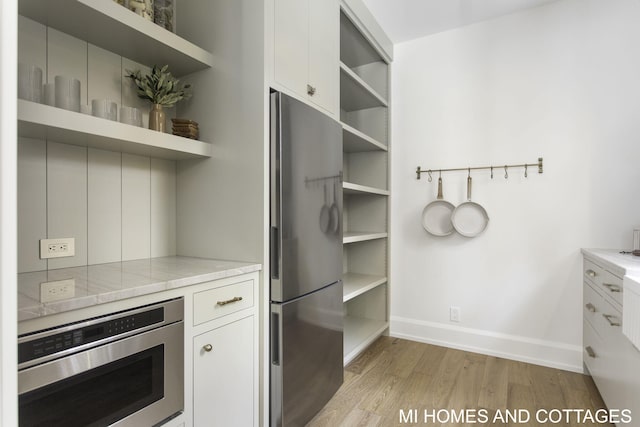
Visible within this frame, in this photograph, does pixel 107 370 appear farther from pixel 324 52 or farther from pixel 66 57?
pixel 324 52

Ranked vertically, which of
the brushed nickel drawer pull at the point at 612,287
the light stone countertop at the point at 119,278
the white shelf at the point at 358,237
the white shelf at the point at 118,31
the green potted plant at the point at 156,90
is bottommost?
the brushed nickel drawer pull at the point at 612,287

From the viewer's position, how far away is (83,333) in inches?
34.7

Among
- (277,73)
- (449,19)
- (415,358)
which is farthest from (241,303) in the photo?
(449,19)

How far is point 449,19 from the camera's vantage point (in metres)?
2.59

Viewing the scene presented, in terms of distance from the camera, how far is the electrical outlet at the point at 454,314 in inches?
106

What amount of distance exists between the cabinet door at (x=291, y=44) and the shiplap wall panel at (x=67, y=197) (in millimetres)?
952

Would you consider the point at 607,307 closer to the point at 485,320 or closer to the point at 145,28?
the point at 485,320

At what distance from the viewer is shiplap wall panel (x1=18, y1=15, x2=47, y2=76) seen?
121cm

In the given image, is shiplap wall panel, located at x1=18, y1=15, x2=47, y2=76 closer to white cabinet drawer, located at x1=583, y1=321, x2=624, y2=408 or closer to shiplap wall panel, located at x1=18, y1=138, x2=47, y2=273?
shiplap wall panel, located at x1=18, y1=138, x2=47, y2=273

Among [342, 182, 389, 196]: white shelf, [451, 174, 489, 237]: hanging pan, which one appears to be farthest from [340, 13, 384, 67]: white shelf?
[451, 174, 489, 237]: hanging pan

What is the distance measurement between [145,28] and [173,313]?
1.13 m

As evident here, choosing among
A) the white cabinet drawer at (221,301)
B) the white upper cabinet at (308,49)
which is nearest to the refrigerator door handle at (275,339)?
the white cabinet drawer at (221,301)

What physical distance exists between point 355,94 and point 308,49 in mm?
951

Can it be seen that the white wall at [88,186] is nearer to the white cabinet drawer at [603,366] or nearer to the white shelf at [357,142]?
the white shelf at [357,142]
